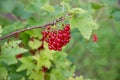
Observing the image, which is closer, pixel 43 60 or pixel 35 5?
pixel 43 60

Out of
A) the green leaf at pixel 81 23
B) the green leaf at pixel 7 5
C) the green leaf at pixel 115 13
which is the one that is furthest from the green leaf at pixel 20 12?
the green leaf at pixel 81 23

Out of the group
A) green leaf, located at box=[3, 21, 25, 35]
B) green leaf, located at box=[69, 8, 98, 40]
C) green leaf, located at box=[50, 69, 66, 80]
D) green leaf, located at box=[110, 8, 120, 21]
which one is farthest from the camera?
green leaf, located at box=[110, 8, 120, 21]

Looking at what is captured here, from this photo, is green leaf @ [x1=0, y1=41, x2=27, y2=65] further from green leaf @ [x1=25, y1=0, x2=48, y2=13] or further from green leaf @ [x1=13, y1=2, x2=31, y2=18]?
green leaf @ [x1=13, y1=2, x2=31, y2=18]

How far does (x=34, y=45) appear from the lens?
210cm

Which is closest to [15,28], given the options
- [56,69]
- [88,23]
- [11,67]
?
[11,67]

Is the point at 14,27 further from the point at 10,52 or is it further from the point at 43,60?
the point at 10,52

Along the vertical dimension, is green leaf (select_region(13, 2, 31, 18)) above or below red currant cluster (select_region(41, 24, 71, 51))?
above

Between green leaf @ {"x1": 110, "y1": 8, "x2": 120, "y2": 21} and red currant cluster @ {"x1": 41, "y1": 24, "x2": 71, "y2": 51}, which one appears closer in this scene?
red currant cluster @ {"x1": 41, "y1": 24, "x2": 71, "y2": 51}

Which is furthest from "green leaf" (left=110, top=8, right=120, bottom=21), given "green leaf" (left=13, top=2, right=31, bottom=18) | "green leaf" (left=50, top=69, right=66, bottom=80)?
"green leaf" (left=50, top=69, right=66, bottom=80)

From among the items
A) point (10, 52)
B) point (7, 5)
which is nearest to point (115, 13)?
point (7, 5)

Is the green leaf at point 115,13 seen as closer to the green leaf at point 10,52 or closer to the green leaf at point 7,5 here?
the green leaf at point 7,5

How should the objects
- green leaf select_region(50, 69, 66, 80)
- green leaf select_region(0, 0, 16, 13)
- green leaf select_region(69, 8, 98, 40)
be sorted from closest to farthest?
green leaf select_region(69, 8, 98, 40), green leaf select_region(50, 69, 66, 80), green leaf select_region(0, 0, 16, 13)

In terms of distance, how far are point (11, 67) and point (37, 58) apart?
18cm

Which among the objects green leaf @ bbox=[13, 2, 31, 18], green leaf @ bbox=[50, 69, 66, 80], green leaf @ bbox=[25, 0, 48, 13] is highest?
green leaf @ bbox=[13, 2, 31, 18]
